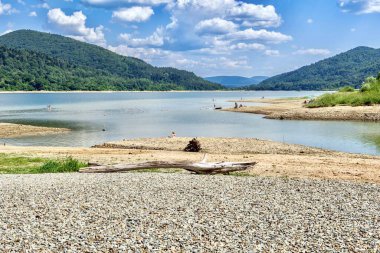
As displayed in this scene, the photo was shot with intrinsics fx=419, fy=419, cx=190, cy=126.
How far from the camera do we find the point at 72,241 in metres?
13.0

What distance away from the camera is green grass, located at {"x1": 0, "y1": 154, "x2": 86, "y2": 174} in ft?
91.6

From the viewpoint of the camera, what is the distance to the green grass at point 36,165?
27.9 m

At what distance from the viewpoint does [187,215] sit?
15828 millimetres

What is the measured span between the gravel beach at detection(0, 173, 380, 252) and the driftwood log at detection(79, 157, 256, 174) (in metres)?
2.27

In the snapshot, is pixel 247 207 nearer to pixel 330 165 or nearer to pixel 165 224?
pixel 165 224

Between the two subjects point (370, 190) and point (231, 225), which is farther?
point (370, 190)

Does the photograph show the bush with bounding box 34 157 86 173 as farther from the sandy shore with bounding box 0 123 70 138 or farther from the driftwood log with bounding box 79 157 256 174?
the sandy shore with bounding box 0 123 70 138

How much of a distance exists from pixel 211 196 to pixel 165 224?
4.54m

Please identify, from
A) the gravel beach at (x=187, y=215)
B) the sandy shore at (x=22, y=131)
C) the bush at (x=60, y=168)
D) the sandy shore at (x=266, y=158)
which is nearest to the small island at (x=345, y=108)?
the sandy shore at (x=266, y=158)

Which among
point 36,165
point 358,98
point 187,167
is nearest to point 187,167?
point 187,167

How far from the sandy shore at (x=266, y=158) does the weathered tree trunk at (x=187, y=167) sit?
182 centimetres

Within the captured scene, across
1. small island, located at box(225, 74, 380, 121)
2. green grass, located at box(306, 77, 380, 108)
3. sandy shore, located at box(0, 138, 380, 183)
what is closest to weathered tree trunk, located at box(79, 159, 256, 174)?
sandy shore, located at box(0, 138, 380, 183)

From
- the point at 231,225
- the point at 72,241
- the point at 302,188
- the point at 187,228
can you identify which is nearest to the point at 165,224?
the point at 187,228

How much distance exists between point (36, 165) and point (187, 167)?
12.5 m
